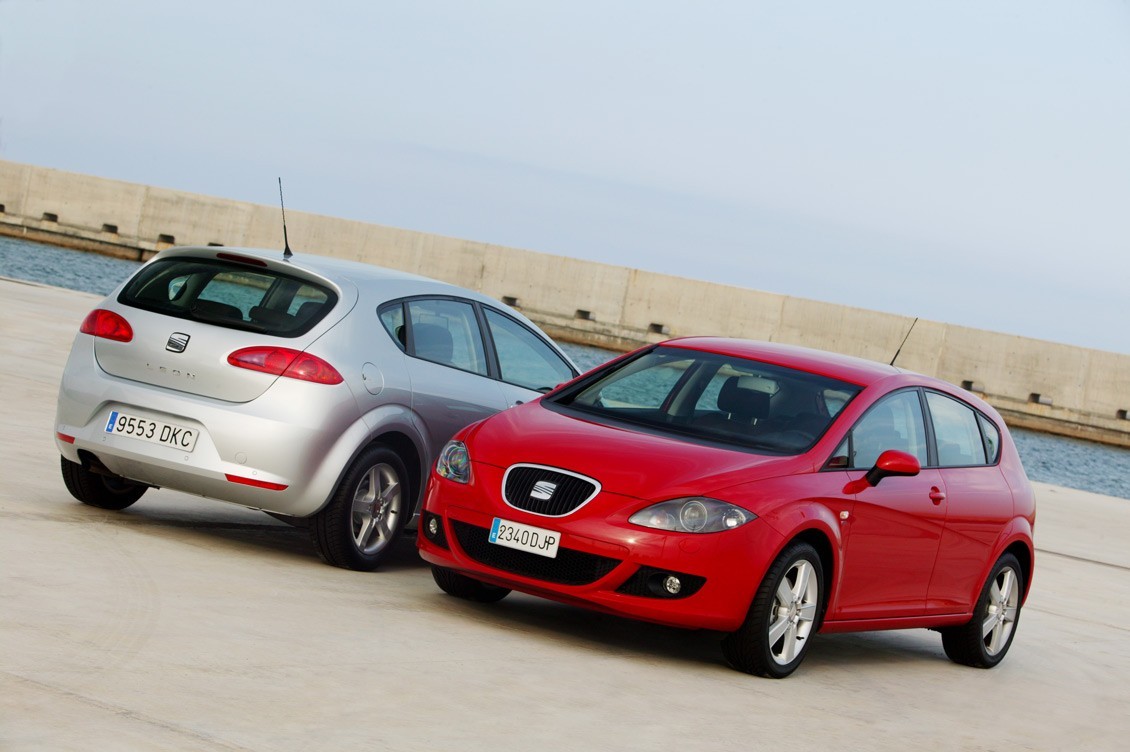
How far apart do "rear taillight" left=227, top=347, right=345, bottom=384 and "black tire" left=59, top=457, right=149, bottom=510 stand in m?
1.36

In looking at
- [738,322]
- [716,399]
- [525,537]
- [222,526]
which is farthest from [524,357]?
[738,322]

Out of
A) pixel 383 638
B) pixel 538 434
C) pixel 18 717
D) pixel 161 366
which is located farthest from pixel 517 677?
pixel 161 366

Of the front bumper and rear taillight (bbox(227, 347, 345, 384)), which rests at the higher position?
rear taillight (bbox(227, 347, 345, 384))

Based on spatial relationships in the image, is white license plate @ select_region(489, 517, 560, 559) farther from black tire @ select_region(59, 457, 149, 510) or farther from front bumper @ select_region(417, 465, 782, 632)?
black tire @ select_region(59, 457, 149, 510)

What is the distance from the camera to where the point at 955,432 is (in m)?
8.80

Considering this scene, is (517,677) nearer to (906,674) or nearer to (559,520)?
(559,520)

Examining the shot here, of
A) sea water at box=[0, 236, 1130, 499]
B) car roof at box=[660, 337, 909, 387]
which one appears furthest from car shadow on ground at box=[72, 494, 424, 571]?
sea water at box=[0, 236, 1130, 499]

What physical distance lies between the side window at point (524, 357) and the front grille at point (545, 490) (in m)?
2.27

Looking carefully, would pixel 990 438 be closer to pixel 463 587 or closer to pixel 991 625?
pixel 991 625

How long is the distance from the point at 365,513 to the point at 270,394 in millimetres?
912

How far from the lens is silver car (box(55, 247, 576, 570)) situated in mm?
7738

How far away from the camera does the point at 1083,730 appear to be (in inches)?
288

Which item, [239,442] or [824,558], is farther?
[239,442]

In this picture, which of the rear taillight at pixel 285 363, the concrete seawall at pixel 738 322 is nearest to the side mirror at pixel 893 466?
the rear taillight at pixel 285 363
